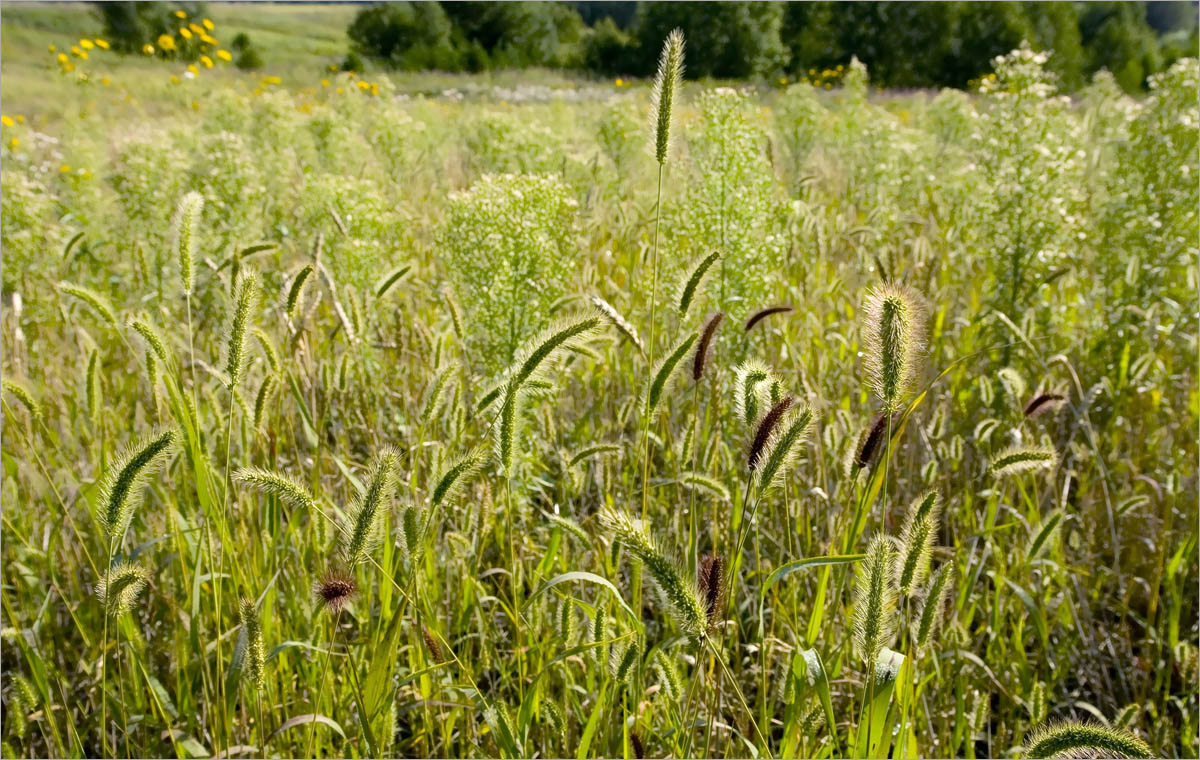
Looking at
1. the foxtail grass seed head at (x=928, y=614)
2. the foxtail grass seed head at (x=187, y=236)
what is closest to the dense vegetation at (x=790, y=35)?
the foxtail grass seed head at (x=928, y=614)

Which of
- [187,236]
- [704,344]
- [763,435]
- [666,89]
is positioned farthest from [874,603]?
[187,236]

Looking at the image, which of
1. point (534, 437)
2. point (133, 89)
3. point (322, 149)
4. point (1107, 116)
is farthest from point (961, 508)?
point (133, 89)

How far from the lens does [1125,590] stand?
2.56 metres

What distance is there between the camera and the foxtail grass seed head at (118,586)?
4.17 ft

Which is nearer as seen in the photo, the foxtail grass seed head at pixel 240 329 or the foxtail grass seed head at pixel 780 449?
the foxtail grass seed head at pixel 780 449

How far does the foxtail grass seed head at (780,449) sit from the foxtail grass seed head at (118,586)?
99 centimetres

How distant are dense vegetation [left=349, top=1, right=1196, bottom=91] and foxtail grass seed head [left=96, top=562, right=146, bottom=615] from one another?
5287 mm

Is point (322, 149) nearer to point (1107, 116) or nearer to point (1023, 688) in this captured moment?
point (1023, 688)

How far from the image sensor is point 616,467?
2838mm

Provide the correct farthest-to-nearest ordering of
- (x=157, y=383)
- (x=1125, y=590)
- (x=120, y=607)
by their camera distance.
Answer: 1. (x=1125, y=590)
2. (x=157, y=383)
3. (x=120, y=607)

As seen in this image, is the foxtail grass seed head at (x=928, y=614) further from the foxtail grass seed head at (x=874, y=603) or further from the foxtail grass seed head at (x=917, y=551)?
the foxtail grass seed head at (x=874, y=603)

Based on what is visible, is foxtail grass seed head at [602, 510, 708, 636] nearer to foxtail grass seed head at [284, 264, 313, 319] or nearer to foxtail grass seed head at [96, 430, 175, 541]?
foxtail grass seed head at [96, 430, 175, 541]

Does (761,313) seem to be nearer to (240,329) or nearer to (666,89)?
(666,89)

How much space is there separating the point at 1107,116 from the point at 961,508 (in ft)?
20.5
